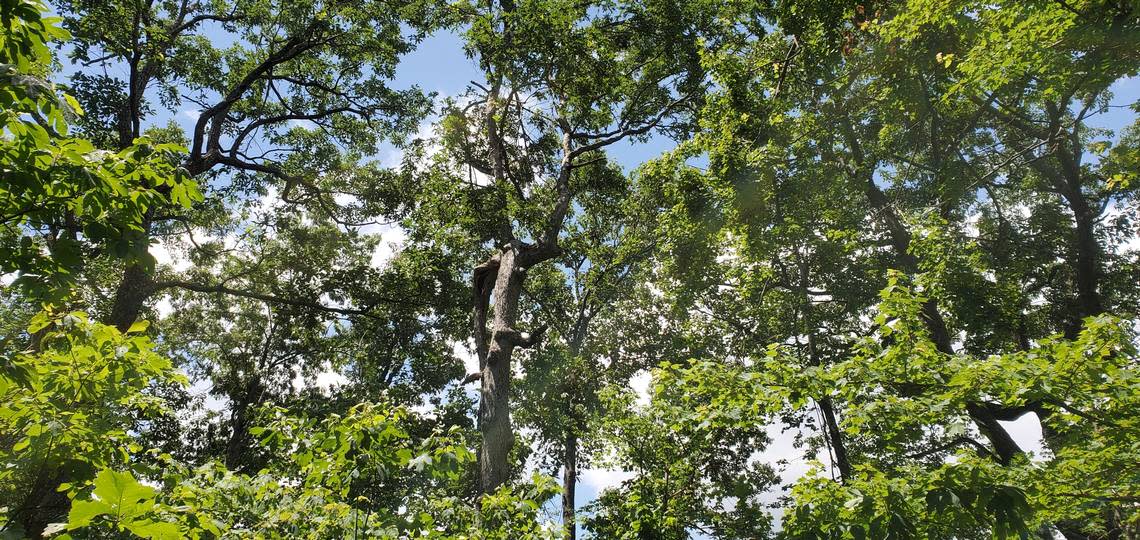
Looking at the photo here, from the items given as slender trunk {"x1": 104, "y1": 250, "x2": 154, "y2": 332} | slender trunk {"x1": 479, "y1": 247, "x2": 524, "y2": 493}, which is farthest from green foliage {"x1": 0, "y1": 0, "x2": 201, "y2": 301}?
slender trunk {"x1": 104, "y1": 250, "x2": 154, "y2": 332}

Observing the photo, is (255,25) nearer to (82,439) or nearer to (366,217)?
(366,217)

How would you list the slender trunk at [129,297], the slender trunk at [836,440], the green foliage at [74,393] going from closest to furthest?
the green foliage at [74,393], the slender trunk at [129,297], the slender trunk at [836,440]

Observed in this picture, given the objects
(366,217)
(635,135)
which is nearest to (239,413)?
(366,217)

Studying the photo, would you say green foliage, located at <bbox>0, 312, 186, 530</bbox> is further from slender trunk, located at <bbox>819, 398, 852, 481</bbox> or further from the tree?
slender trunk, located at <bbox>819, 398, 852, 481</bbox>

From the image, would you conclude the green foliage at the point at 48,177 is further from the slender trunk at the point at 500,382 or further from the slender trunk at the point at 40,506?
the slender trunk at the point at 500,382

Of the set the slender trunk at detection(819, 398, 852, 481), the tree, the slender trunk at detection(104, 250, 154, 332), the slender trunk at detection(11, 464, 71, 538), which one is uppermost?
the tree

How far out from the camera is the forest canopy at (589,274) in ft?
12.5

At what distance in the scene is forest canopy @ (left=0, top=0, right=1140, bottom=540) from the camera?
3811 mm

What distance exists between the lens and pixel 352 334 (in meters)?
18.0

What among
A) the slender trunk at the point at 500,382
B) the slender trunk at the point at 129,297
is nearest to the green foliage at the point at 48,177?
the slender trunk at the point at 500,382

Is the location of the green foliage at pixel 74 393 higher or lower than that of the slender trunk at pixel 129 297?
lower

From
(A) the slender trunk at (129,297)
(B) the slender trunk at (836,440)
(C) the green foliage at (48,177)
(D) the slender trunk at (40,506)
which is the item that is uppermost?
(A) the slender trunk at (129,297)

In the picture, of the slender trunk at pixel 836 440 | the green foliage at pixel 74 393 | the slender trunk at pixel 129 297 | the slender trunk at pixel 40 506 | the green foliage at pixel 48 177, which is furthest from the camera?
the slender trunk at pixel 836 440

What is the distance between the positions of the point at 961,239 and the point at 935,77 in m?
4.10
